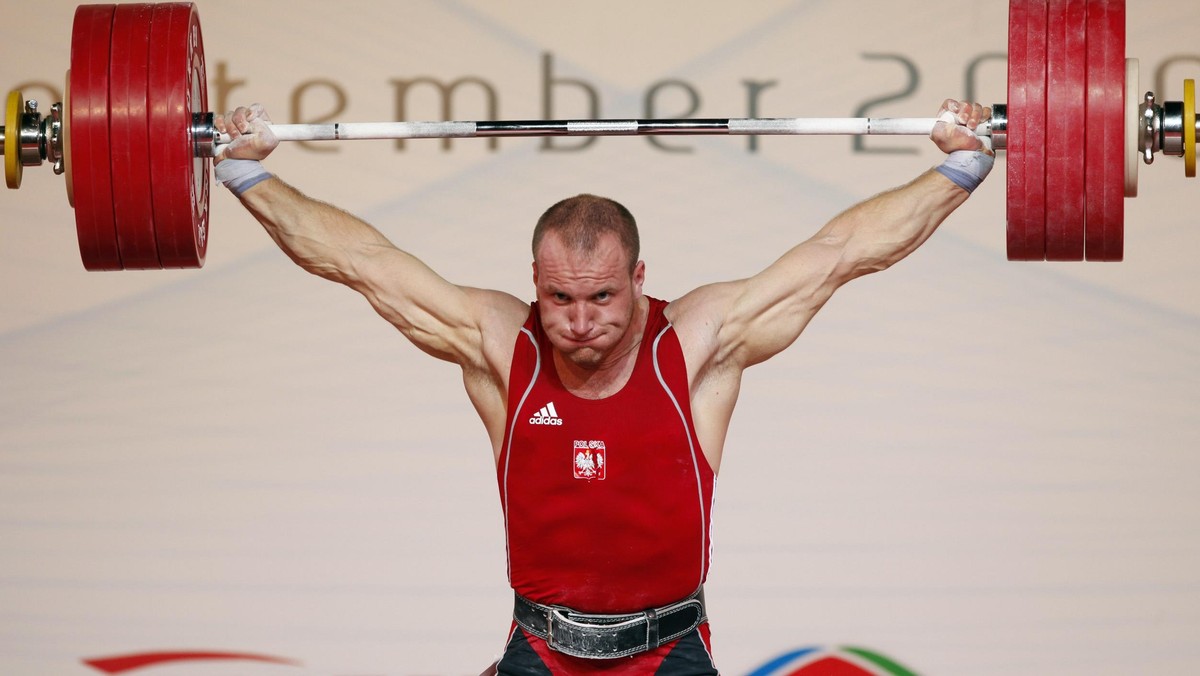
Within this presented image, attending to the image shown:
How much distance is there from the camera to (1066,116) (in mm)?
3145

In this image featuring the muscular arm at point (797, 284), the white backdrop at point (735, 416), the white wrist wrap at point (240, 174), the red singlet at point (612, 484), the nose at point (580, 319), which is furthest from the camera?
the white backdrop at point (735, 416)

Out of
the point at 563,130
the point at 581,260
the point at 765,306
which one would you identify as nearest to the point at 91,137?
the point at 563,130

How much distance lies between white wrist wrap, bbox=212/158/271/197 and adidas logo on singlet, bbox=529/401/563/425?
0.78 metres

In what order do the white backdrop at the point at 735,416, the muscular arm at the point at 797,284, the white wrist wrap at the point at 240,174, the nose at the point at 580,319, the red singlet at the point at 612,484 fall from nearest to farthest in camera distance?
the nose at the point at 580,319, the red singlet at the point at 612,484, the muscular arm at the point at 797,284, the white wrist wrap at the point at 240,174, the white backdrop at the point at 735,416

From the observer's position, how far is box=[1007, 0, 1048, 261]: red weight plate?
3152mm

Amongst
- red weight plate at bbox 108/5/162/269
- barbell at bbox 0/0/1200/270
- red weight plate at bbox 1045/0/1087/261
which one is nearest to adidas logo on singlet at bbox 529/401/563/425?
barbell at bbox 0/0/1200/270

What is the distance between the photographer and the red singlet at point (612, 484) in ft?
10.0

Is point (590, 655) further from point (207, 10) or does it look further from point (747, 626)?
point (207, 10)

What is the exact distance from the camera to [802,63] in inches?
189

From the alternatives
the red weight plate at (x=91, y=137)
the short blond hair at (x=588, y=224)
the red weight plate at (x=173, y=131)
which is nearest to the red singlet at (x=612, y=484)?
the short blond hair at (x=588, y=224)

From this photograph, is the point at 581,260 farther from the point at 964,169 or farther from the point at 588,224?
the point at 964,169

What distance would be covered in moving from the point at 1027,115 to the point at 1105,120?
15 cm

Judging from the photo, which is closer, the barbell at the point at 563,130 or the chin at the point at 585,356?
the chin at the point at 585,356

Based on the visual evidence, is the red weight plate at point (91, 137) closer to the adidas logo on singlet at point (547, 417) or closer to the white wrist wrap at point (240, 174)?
the white wrist wrap at point (240, 174)
